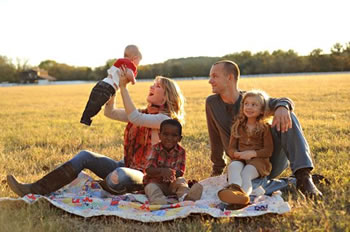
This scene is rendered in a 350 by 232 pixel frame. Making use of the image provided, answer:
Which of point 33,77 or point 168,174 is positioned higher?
point 33,77

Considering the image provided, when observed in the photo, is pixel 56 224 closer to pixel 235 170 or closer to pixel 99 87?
pixel 99 87

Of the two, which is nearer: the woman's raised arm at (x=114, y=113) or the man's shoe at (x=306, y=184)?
the man's shoe at (x=306, y=184)

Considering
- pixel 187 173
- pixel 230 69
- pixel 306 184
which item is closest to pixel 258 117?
pixel 230 69

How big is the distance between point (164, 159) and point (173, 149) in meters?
0.15

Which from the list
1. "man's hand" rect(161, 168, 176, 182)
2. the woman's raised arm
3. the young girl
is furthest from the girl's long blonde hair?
the woman's raised arm

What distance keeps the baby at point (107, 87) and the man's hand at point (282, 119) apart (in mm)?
1576

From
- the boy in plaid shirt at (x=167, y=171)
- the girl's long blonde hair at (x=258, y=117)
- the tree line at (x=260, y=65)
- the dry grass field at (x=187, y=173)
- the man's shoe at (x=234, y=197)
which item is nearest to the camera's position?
the dry grass field at (x=187, y=173)

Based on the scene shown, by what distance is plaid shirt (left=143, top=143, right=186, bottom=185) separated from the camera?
183 inches

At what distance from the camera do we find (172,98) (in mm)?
4984

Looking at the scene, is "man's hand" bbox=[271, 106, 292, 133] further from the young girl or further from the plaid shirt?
the plaid shirt

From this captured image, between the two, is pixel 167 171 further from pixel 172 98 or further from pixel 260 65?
pixel 260 65

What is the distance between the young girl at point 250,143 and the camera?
14.9 feet

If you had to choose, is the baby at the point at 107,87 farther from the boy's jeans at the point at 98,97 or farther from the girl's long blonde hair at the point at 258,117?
the girl's long blonde hair at the point at 258,117

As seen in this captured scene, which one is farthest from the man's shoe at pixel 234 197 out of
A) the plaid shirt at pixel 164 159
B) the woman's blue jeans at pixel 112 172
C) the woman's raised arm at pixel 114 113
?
the woman's raised arm at pixel 114 113
